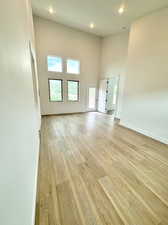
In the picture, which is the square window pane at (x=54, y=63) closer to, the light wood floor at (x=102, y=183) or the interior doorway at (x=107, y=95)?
the interior doorway at (x=107, y=95)

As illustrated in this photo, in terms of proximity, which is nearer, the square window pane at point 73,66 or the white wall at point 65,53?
the white wall at point 65,53

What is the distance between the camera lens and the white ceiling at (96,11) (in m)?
3.13

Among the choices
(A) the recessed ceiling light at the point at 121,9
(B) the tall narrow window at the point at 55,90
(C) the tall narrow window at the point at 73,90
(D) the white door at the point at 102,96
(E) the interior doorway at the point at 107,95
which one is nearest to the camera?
(A) the recessed ceiling light at the point at 121,9

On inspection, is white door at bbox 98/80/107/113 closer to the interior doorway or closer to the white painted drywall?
the interior doorway

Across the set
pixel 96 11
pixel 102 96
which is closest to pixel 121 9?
pixel 96 11

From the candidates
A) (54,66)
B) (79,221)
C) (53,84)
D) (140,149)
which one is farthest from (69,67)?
(79,221)

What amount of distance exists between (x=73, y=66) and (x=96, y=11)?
8.40 feet

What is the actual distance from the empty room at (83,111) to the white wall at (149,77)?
3cm

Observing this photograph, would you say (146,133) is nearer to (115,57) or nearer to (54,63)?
(115,57)

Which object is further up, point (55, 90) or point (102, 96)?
point (55, 90)

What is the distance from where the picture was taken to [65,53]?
536 cm

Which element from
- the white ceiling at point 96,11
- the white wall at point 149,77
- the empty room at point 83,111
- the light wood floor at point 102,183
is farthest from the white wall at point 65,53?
the light wood floor at point 102,183

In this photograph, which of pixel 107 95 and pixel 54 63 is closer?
pixel 54 63

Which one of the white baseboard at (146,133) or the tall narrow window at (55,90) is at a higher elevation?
the tall narrow window at (55,90)
